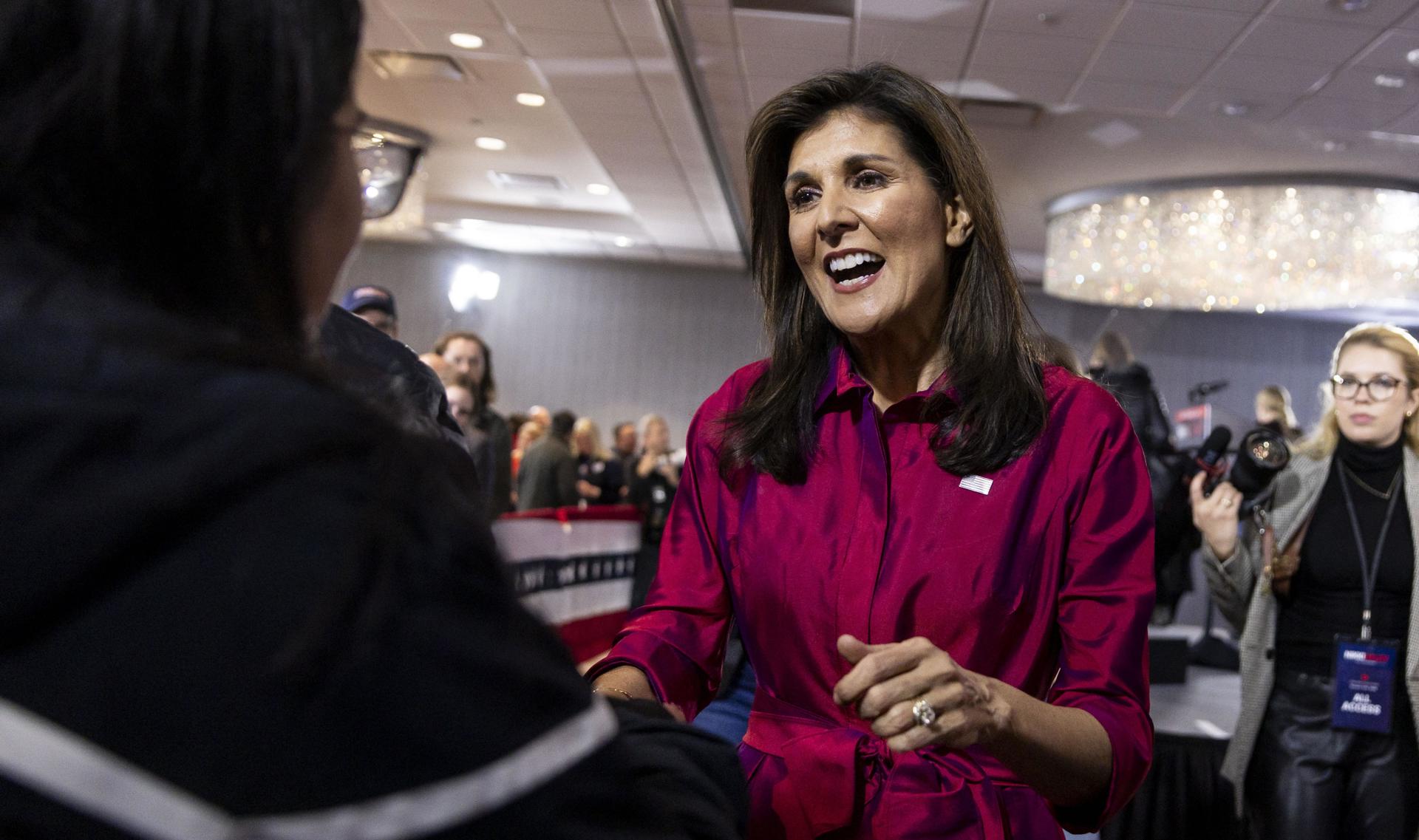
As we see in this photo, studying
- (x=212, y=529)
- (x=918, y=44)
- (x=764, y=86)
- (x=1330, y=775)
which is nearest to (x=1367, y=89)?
(x=918, y=44)

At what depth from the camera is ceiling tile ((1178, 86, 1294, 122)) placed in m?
7.37

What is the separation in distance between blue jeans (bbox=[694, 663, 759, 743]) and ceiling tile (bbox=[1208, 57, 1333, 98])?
5363 mm

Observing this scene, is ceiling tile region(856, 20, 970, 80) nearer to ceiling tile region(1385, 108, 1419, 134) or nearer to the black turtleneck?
ceiling tile region(1385, 108, 1419, 134)

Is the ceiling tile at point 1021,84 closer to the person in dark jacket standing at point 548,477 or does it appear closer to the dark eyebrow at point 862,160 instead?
the person in dark jacket standing at point 548,477

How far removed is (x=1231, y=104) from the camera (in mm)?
7613

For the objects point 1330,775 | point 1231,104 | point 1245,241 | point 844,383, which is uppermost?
point 1231,104

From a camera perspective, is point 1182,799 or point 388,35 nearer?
point 1182,799

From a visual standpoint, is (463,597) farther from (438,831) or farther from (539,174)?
(539,174)

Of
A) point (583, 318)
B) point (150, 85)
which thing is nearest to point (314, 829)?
point (150, 85)

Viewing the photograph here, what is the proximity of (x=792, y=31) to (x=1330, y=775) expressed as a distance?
16.2 ft

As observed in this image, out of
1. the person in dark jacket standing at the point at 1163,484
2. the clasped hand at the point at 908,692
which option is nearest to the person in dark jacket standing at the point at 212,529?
the clasped hand at the point at 908,692

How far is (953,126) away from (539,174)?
35.1 feet

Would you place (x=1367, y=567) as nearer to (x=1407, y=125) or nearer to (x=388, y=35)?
(x=1407, y=125)

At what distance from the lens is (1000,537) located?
50.6 inches
